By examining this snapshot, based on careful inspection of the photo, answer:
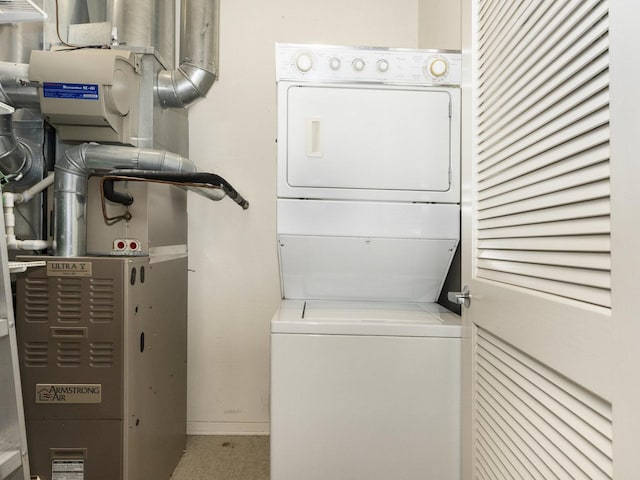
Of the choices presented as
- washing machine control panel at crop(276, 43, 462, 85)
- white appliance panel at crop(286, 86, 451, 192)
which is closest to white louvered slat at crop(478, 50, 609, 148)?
white appliance panel at crop(286, 86, 451, 192)

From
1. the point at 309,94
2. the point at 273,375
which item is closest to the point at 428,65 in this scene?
the point at 309,94

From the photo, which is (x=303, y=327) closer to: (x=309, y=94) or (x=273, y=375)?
(x=273, y=375)

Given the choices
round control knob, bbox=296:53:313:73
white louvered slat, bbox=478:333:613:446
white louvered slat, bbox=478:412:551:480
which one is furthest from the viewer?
round control knob, bbox=296:53:313:73

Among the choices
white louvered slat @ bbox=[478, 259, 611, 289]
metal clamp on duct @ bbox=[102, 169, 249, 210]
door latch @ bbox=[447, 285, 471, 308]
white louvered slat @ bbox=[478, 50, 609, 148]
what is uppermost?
white louvered slat @ bbox=[478, 50, 609, 148]

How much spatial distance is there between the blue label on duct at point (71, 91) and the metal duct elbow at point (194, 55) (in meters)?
0.49

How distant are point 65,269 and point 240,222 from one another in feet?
3.18

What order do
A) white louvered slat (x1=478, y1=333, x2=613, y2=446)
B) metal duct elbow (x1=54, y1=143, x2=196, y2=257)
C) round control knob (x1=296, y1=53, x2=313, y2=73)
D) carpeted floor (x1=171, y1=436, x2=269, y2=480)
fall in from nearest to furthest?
white louvered slat (x1=478, y1=333, x2=613, y2=446) < round control knob (x1=296, y1=53, x2=313, y2=73) < metal duct elbow (x1=54, y1=143, x2=196, y2=257) < carpeted floor (x1=171, y1=436, x2=269, y2=480)

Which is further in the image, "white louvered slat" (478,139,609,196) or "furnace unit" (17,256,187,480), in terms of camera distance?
"furnace unit" (17,256,187,480)

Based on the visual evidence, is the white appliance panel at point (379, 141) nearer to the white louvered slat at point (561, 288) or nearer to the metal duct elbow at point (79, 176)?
the white louvered slat at point (561, 288)

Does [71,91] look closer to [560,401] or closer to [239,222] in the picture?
[239,222]

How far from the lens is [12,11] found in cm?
142

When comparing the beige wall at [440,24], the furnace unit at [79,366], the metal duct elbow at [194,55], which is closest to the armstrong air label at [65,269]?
the furnace unit at [79,366]

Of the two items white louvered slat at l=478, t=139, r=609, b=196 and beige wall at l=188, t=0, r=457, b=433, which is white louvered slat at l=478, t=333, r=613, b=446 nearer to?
white louvered slat at l=478, t=139, r=609, b=196

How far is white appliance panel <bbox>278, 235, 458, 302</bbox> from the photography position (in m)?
1.48
